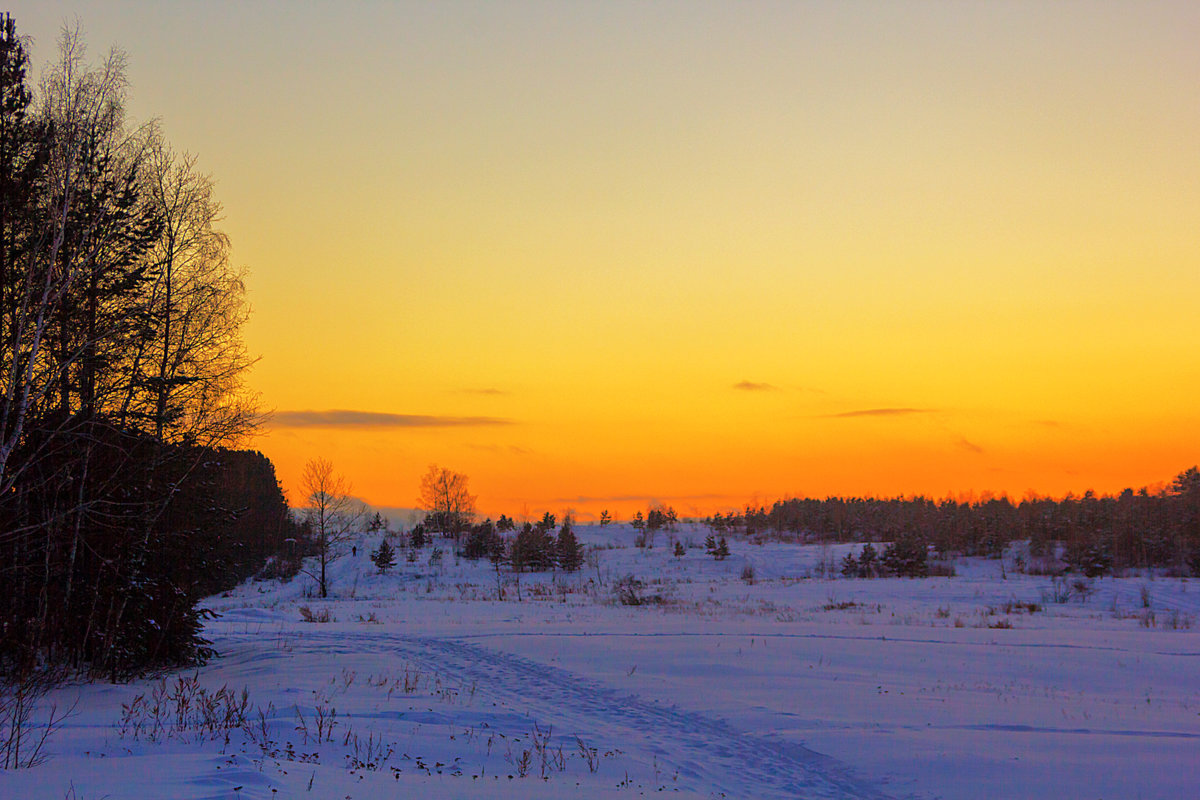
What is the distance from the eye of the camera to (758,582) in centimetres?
4494

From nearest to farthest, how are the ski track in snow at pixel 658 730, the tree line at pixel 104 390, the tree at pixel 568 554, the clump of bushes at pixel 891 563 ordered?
1. the ski track in snow at pixel 658 730
2. the tree line at pixel 104 390
3. the clump of bushes at pixel 891 563
4. the tree at pixel 568 554

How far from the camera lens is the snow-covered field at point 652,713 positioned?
25.6 feet

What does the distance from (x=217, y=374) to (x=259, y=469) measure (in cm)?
4956

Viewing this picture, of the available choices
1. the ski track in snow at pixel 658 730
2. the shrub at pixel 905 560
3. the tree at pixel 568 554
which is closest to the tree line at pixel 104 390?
the ski track in snow at pixel 658 730

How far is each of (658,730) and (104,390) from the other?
37.7 ft

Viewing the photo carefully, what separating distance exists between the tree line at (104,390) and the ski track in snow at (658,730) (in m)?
4.31

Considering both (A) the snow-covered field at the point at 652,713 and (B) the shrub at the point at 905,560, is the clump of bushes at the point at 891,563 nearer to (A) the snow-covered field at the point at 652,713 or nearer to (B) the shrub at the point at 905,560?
(B) the shrub at the point at 905,560

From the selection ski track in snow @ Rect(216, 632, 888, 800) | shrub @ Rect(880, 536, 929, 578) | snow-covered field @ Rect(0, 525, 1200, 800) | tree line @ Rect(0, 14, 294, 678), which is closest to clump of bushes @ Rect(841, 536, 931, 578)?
shrub @ Rect(880, 536, 929, 578)

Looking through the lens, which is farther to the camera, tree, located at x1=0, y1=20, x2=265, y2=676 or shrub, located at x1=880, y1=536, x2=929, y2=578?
shrub, located at x1=880, y1=536, x2=929, y2=578

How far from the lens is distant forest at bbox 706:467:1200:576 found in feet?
157

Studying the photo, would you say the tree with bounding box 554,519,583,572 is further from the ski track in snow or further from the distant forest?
the ski track in snow

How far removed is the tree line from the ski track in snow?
4310mm

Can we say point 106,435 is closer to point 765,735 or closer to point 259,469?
point 765,735

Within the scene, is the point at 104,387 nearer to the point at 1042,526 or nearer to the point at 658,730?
the point at 658,730
